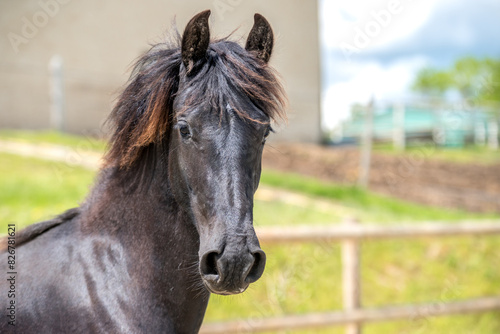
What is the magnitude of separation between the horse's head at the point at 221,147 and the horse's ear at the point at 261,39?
0.09m

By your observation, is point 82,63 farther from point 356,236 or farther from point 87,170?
point 356,236

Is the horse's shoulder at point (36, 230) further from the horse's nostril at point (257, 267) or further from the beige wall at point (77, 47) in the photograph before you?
the beige wall at point (77, 47)

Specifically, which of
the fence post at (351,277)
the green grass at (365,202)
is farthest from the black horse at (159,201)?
the green grass at (365,202)

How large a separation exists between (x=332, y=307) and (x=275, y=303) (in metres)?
0.73

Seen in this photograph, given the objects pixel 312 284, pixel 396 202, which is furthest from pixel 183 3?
pixel 312 284

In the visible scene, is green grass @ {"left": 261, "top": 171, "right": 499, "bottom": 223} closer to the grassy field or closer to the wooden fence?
the grassy field

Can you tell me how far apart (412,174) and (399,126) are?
184 inches

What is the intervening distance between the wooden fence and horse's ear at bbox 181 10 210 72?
2.40 m

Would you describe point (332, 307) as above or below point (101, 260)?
below

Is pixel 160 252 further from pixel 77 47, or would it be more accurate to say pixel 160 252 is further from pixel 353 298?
pixel 77 47

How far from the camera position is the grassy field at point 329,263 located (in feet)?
16.5

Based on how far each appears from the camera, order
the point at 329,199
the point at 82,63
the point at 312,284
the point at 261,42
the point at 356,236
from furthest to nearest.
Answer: the point at 82,63 < the point at 329,199 < the point at 312,284 < the point at 356,236 < the point at 261,42

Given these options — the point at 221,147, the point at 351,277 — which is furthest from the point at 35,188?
the point at 221,147

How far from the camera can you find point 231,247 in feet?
4.75
